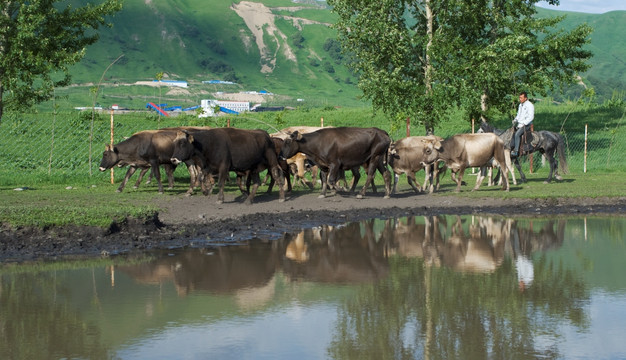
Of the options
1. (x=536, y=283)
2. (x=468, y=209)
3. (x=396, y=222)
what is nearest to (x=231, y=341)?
(x=536, y=283)

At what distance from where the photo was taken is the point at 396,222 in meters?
16.8

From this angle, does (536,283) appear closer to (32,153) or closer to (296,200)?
(296,200)

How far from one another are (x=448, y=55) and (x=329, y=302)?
2432cm

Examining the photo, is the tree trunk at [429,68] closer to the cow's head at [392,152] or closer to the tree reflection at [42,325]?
the cow's head at [392,152]

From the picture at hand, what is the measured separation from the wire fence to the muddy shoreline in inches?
338

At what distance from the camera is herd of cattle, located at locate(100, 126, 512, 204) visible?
65.0ft

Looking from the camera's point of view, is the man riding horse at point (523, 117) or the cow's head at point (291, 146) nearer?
the cow's head at point (291, 146)

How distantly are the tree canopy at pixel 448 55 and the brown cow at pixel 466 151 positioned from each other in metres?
8.46

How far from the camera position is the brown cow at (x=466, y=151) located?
2255 centimetres

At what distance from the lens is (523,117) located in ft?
79.4

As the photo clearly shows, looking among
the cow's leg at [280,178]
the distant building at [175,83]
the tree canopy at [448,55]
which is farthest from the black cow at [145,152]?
the distant building at [175,83]

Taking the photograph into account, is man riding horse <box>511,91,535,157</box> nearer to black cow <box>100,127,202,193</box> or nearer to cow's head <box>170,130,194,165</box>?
black cow <box>100,127,202,193</box>

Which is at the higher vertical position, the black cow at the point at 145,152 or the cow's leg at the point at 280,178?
the black cow at the point at 145,152

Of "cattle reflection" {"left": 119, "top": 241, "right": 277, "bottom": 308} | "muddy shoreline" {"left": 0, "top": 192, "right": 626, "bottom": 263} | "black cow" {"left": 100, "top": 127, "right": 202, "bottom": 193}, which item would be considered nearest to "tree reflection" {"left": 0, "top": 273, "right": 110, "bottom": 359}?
"cattle reflection" {"left": 119, "top": 241, "right": 277, "bottom": 308}
